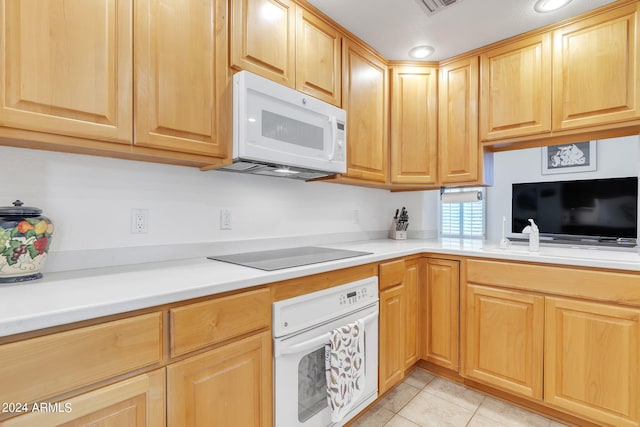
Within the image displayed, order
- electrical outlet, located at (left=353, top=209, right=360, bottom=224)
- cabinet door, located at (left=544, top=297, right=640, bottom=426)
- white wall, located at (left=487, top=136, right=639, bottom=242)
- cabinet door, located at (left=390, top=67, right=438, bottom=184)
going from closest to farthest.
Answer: cabinet door, located at (left=544, top=297, right=640, bottom=426)
cabinet door, located at (left=390, top=67, right=438, bottom=184)
electrical outlet, located at (left=353, top=209, right=360, bottom=224)
white wall, located at (left=487, top=136, right=639, bottom=242)

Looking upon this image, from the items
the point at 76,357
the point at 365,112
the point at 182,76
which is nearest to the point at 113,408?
the point at 76,357

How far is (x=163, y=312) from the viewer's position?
2.90 feet

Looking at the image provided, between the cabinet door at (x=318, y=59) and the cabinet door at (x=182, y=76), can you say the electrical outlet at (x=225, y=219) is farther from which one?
the cabinet door at (x=318, y=59)

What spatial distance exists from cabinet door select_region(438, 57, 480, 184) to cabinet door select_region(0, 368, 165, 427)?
222cm

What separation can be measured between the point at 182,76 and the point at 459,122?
76.3 inches

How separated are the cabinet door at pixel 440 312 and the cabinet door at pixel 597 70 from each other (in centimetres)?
117

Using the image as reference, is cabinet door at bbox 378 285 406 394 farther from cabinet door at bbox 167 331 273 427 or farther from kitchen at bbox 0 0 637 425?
cabinet door at bbox 167 331 273 427

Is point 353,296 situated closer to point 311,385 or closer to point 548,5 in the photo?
point 311,385

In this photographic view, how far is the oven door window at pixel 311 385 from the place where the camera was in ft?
4.30

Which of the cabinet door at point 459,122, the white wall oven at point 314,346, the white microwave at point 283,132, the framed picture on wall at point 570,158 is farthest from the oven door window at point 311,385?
the framed picture on wall at point 570,158

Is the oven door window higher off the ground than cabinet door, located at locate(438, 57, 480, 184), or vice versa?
cabinet door, located at locate(438, 57, 480, 184)

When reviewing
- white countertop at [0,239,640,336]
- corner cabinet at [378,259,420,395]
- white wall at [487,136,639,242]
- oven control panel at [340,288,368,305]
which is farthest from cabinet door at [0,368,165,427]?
white wall at [487,136,639,242]

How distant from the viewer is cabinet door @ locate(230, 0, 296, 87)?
54.9 inches

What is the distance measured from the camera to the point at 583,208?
3.42 m
